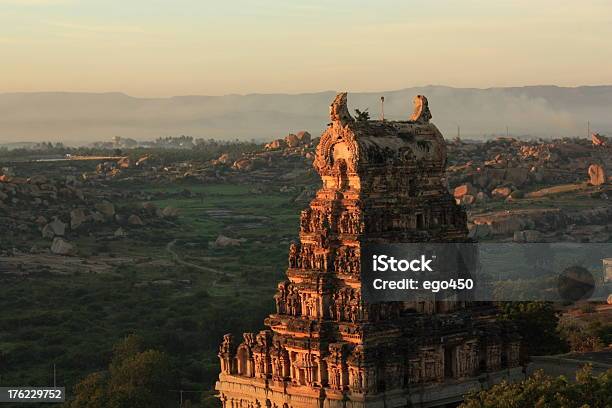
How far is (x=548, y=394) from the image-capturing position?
3838cm

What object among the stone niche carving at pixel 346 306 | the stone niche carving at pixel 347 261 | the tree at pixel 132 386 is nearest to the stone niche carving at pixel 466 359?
the stone niche carving at pixel 346 306

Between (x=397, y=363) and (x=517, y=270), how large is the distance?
78.0 ft

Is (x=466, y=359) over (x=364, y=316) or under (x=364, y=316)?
under

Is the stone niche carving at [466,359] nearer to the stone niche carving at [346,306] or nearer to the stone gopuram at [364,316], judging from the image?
the stone gopuram at [364,316]

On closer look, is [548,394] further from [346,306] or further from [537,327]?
[537,327]

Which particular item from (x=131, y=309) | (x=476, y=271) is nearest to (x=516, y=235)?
(x=131, y=309)

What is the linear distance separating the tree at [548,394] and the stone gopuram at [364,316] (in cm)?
184

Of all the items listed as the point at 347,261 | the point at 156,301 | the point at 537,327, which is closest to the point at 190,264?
the point at 156,301

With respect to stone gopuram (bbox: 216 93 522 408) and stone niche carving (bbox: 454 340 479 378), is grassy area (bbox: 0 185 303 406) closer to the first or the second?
stone gopuram (bbox: 216 93 522 408)

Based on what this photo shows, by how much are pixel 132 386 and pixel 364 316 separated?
17.4 metres

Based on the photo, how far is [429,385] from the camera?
40.2 metres

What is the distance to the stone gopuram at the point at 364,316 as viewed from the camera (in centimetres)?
3934

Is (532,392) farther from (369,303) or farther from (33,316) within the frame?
(33,316)

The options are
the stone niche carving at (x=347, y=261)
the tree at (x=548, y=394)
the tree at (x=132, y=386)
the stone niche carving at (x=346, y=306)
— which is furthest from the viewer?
the tree at (x=132, y=386)
